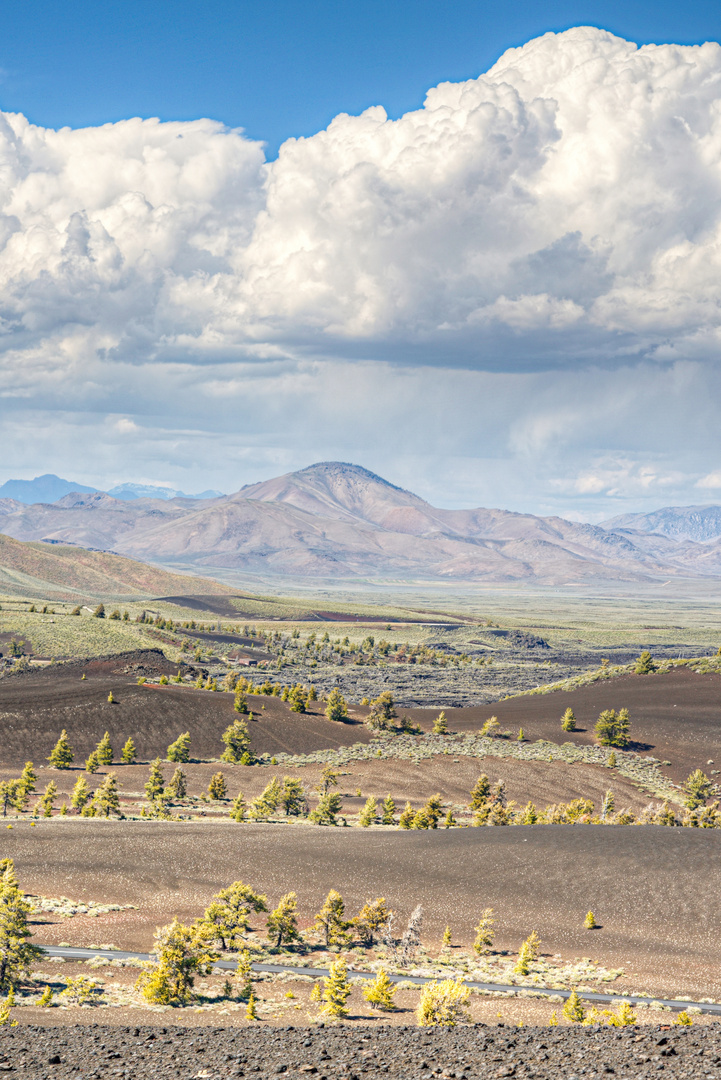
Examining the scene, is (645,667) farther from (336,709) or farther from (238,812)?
(238,812)

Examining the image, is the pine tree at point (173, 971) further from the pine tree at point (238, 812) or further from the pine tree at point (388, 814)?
the pine tree at point (388, 814)

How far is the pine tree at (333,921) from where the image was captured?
3888 cm

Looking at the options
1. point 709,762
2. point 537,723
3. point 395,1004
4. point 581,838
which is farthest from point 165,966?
point 537,723

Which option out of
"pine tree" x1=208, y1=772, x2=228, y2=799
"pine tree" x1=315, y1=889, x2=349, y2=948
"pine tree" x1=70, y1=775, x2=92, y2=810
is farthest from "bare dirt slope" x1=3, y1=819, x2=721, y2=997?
"pine tree" x1=208, y1=772, x2=228, y2=799

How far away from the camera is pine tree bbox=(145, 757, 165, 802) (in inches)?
2690

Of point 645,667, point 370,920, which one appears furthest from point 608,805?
point 645,667

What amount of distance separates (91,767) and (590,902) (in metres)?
52.5

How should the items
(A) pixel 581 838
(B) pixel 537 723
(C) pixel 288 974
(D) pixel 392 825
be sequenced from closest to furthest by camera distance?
(C) pixel 288 974, (A) pixel 581 838, (D) pixel 392 825, (B) pixel 537 723

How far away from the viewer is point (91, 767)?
7831cm

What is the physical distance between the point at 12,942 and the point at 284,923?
1240 centimetres

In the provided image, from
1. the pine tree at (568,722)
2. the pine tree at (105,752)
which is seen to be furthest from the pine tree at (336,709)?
the pine tree at (105,752)

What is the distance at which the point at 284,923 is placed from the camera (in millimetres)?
37969

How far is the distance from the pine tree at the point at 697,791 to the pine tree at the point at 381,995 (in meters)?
52.9

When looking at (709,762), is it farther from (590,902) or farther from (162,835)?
(162,835)
